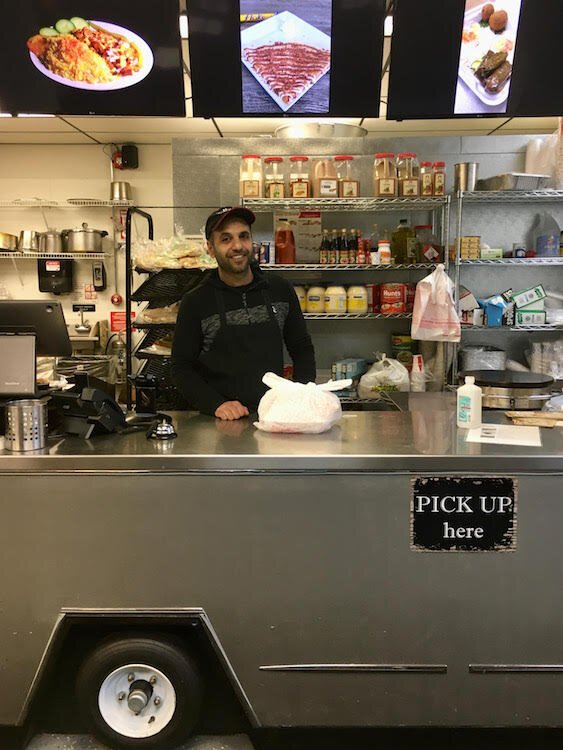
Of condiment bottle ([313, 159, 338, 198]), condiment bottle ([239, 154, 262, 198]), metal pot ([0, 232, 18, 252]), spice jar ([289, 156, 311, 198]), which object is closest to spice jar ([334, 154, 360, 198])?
condiment bottle ([313, 159, 338, 198])

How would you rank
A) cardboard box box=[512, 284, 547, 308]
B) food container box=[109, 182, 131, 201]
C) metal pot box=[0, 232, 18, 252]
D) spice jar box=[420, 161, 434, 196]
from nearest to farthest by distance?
spice jar box=[420, 161, 434, 196] → cardboard box box=[512, 284, 547, 308] → metal pot box=[0, 232, 18, 252] → food container box=[109, 182, 131, 201]

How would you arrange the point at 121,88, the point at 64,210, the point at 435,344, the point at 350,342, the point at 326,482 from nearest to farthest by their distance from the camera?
the point at 326,482 → the point at 121,88 → the point at 435,344 → the point at 350,342 → the point at 64,210

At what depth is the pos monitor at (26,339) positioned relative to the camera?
2.06m

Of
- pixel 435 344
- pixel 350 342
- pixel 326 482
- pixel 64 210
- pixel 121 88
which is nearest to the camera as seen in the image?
pixel 326 482

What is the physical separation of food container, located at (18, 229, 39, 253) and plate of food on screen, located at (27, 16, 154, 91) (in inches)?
125

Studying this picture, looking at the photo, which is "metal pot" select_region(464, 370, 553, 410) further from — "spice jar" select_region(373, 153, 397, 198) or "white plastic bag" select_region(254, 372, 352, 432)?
"spice jar" select_region(373, 153, 397, 198)

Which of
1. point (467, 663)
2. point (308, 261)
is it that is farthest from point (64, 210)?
point (467, 663)

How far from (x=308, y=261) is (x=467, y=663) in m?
3.03

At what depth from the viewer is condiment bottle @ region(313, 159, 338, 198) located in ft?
13.5

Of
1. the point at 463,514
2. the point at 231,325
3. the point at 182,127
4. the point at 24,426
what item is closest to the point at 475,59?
the point at 231,325

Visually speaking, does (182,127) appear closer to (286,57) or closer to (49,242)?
(49,242)

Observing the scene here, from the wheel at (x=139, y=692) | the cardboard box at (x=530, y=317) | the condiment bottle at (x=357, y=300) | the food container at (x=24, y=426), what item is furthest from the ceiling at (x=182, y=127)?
the wheel at (x=139, y=692)

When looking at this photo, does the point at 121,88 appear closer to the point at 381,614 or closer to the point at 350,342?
the point at 350,342

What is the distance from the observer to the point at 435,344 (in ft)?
14.2
